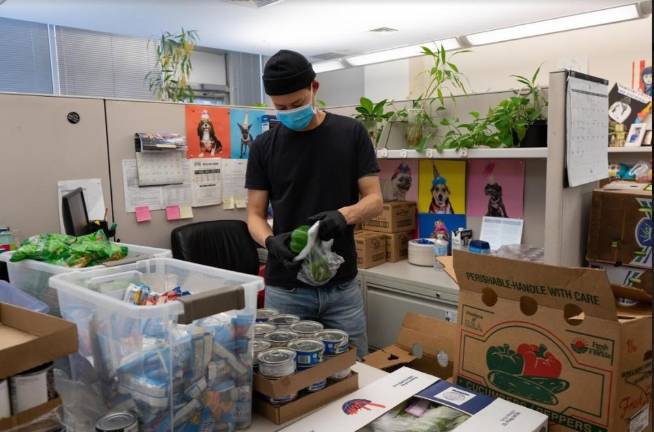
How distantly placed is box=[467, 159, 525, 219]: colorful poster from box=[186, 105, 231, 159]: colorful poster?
51.7 inches

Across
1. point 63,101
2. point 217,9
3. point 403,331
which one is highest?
point 217,9

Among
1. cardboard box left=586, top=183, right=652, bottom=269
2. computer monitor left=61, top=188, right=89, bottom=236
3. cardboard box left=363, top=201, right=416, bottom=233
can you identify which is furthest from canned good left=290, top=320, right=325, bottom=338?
cardboard box left=363, top=201, right=416, bottom=233

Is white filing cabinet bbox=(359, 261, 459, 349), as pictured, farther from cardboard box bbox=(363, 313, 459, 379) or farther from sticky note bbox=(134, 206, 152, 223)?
sticky note bbox=(134, 206, 152, 223)

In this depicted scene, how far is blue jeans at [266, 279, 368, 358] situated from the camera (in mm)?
1729

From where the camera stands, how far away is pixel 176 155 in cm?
247

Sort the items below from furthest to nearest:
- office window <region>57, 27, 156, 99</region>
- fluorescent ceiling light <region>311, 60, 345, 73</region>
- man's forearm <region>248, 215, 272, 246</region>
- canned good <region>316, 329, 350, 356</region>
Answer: fluorescent ceiling light <region>311, 60, 345, 73</region>, office window <region>57, 27, 156, 99</region>, man's forearm <region>248, 215, 272, 246</region>, canned good <region>316, 329, 350, 356</region>

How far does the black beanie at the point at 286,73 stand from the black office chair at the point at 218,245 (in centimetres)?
107

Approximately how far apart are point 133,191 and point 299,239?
1232 millimetres

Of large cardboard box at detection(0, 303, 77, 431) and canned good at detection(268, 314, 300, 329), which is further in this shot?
canned good at detection(268, 314, 300, 329)

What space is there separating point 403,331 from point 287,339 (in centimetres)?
70

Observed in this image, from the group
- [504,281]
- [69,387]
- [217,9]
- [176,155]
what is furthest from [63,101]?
[217,9]

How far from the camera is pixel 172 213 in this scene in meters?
2.48

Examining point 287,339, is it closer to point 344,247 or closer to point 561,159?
point 344,247

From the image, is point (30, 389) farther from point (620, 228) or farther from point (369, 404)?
point (620, 228)
